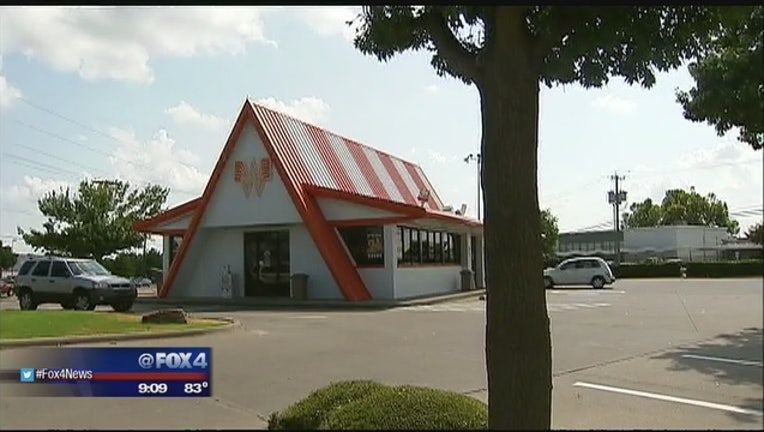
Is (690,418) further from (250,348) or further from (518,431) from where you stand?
(250,348)

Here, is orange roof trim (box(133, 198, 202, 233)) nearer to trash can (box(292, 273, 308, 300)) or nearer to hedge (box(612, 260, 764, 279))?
trash can (box(292, 273, 308, 300))

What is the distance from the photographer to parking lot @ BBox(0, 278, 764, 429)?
4367 millimetres

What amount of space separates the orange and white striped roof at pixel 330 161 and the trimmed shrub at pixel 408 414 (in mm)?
18275

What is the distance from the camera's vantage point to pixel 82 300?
60.8ft

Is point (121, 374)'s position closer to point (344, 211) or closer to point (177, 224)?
point (344, 211)

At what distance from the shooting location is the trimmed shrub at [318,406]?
194 inches

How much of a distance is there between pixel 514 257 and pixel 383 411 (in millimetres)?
1448

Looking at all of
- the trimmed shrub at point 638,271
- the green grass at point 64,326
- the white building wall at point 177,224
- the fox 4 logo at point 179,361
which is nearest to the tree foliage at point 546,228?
the fox 4 logo at point 179,361

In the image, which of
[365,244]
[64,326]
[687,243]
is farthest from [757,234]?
[365,244]

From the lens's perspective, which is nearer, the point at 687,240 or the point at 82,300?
the point at 687,240

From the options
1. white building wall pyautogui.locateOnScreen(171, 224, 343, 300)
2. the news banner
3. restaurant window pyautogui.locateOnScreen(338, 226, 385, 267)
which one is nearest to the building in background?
the news banner

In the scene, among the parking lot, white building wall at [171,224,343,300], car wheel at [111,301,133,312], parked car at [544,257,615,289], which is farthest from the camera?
parked car at [544,257,615,289]

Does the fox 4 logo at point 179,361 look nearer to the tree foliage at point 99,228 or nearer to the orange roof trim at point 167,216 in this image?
the tree foliage at point 99,228

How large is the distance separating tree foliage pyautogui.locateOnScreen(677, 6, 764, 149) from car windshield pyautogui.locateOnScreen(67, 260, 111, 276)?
16.9m
